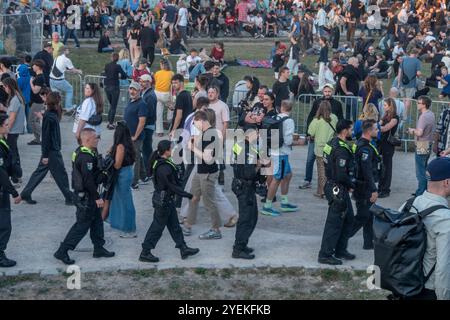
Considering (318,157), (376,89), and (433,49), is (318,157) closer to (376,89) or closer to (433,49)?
(376,89)

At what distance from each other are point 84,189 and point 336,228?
2.88m

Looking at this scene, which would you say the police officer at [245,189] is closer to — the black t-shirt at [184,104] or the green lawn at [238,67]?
the black t-shirt at [184,104]

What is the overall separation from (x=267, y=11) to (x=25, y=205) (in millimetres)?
24368

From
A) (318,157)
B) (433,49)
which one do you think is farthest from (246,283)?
(433,49)

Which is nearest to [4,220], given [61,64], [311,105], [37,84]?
[37,84]

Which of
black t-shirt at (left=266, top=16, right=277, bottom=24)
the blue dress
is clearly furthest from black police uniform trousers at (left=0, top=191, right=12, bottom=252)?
black t-shirt at (left=266, top=16, right=277, bottom=24)

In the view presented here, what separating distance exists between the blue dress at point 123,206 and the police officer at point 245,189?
1.40m

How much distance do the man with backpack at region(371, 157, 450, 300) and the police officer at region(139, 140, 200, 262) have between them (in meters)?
3.88

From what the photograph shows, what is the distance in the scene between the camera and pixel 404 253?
5.92 meters

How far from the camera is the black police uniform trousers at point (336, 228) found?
32.0 feet

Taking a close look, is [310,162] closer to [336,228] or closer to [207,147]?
[207,147]

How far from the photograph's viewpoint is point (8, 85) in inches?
496

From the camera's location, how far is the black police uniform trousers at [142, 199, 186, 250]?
962 centimetres
